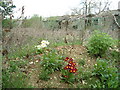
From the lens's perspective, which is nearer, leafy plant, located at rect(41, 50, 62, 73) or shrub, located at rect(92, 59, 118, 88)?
shrub, located at rect(92, 59, 118, 88)

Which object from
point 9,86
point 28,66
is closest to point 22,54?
point 28,66

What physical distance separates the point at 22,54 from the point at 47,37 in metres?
3.05

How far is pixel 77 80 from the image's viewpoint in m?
3.30

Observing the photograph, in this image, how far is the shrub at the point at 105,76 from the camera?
2.89 m

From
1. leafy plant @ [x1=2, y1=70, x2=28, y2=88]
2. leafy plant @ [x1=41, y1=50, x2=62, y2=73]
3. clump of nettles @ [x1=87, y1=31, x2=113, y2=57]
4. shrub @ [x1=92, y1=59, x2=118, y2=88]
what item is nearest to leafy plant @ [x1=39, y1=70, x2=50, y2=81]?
leafy plant @ [x1=41, y1=50, x2=62, y2=73]

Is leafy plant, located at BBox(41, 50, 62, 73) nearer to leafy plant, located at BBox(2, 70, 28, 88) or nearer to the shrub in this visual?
leafy plant, located at BBox(2, 70, 28, 88)

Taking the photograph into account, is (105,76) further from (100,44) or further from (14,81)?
(14,81)

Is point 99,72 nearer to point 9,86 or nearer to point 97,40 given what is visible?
point 97,40

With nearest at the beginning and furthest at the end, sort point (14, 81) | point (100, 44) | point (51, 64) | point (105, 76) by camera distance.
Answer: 1. point (14, 81)
2. point (105, 76)
3. point (51, 64)
4. point (100, 44)

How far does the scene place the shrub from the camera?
2889 mm

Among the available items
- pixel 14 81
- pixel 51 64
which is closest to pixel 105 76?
pixel 51 64

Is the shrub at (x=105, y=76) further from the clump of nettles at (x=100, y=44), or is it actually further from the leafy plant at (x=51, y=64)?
the clump of nettles at (x=100, y=44)

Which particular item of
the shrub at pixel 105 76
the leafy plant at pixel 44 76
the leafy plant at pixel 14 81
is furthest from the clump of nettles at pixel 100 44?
the leafy plant at pixel 14 81

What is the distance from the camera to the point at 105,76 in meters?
3.15
